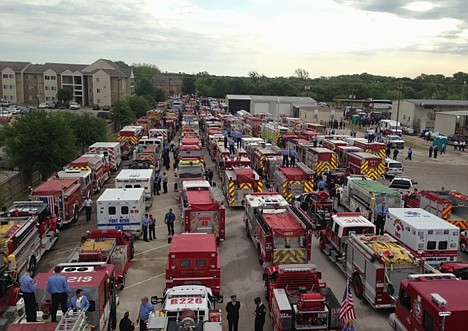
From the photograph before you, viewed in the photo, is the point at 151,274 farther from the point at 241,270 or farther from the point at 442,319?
the point at 442,319

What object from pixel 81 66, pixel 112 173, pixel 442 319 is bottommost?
pixel 112 173

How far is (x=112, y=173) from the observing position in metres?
38.7

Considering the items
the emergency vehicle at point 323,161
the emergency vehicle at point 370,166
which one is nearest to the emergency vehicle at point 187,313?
the emergency vehicle at point 370,166

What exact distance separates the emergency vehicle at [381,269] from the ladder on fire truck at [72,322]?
28.6 feet

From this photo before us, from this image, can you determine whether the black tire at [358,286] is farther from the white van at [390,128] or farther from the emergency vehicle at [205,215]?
the white van at [390,128]

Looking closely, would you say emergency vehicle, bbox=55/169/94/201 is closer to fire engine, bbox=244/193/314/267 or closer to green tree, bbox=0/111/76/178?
green tree, bbox=0/111/76/178

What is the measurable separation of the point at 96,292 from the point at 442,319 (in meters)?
8.33

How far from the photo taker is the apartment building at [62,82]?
11794cm

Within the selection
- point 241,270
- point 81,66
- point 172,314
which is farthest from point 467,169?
point 81,66

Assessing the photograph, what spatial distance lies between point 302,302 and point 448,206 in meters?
12.9

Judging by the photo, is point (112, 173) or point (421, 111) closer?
point (112, 173)

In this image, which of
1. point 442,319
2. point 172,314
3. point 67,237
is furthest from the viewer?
point 67,237

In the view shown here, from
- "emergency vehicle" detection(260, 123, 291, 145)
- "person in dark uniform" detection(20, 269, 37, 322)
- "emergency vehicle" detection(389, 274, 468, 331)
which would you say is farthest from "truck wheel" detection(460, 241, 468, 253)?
"emergency vehicle" detection(260, 123, 291, 145)

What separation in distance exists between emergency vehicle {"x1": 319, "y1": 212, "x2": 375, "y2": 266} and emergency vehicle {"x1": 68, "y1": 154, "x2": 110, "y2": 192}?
15.8 metres
